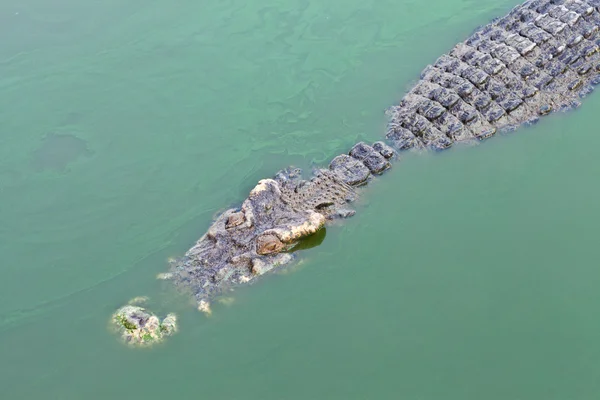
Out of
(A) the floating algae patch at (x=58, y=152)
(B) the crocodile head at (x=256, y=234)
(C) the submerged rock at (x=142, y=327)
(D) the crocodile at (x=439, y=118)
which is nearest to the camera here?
(C) the submerged rock at (x=142, y=327)

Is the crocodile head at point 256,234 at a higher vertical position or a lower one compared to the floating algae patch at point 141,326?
higher

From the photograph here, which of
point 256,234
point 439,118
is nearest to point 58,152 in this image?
point 256,234

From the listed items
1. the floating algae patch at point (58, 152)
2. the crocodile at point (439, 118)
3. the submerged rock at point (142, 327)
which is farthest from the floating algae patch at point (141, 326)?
the floating algae patch at point (58, 152)

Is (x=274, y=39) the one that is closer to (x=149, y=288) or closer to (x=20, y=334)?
(x=149, y=288)

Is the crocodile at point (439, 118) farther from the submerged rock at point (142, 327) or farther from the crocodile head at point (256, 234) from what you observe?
the submerged rock at point (142, 327)

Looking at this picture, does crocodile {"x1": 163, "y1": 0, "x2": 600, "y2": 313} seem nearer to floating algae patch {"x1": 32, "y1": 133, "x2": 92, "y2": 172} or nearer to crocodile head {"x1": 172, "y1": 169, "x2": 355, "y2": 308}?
crocodile head {"x1": 172, "y1": 169, "x2": 355, "y2": 308}

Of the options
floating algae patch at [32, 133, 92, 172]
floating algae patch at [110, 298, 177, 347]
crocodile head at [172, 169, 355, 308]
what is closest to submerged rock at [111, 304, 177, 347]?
floating algae patch at [110, 298, 177, 347]

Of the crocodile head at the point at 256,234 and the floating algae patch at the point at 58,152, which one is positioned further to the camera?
the floating algae patch at the point at 58,152
